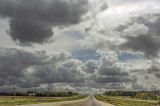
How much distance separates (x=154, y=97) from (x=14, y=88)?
357 ft

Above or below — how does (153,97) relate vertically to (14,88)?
below

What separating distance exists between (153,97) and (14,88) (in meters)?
109

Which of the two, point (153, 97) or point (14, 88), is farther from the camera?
point (153, 97)

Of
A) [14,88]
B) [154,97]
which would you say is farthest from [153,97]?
[14,88]

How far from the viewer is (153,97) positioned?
140 m

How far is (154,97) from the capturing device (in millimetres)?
138875

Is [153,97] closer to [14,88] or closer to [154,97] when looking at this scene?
[154,97]

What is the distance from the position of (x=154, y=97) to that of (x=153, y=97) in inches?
36.0

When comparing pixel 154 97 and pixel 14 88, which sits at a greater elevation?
pixel 14 88

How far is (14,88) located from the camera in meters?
124

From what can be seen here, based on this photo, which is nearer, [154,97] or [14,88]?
[14,88]
